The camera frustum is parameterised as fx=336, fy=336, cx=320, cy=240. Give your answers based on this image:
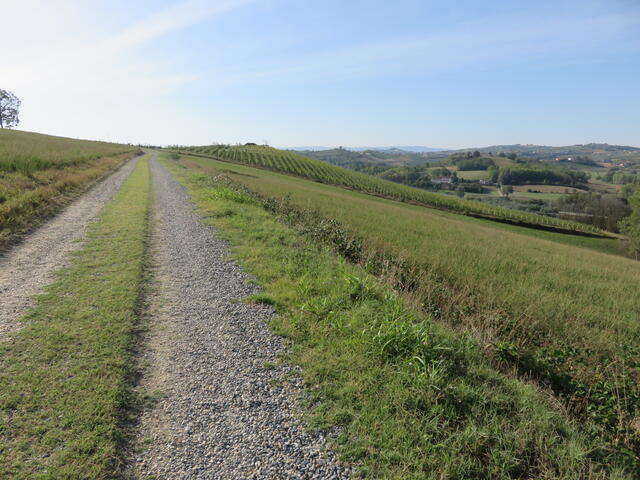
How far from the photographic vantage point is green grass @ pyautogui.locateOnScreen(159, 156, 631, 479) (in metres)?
3.35

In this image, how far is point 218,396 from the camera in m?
4.15

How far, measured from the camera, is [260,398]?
416 cm

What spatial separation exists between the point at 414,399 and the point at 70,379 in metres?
4.24

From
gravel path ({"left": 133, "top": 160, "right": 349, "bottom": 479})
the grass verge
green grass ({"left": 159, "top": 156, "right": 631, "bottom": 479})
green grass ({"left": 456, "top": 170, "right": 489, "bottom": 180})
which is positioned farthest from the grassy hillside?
green grass ({"left": 456, "top": 170, "right": 489, "bottom": 180})

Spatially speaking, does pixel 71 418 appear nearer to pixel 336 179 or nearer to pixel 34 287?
pixel 34 287

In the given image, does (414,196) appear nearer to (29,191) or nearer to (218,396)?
(29,191)

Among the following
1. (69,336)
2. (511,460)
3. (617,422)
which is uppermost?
(69,336)

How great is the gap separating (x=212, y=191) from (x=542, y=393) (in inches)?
727

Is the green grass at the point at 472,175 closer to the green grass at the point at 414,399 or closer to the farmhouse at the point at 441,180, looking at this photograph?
the farmhouse at the point at 441,180

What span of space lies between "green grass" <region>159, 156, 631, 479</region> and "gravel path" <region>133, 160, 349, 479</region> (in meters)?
0.35

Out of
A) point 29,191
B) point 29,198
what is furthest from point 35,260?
point 29,191

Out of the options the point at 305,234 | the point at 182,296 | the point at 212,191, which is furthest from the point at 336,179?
the point at 182,296

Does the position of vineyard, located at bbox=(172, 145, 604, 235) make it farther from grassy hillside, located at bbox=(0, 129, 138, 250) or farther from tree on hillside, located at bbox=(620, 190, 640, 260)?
grassy hillside, located at bbox=(0, 129, 138, 250)

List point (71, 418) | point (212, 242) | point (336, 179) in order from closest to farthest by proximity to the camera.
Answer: point (71, 418)
point (212, 242)
point (336, 179)
